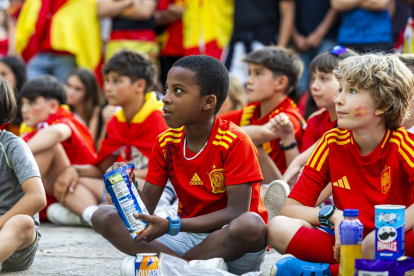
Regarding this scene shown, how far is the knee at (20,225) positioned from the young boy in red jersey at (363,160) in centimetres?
123

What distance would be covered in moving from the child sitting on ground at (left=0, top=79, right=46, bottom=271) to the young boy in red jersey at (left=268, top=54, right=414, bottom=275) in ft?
4.10

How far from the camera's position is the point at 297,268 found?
3146 millimetres

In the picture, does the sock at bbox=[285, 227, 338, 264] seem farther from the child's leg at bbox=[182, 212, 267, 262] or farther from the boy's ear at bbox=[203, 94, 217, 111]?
the boy's ear at bbox=[203, 94, 217, 111]

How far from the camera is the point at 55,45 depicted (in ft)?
25.1

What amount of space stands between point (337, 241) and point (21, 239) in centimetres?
158

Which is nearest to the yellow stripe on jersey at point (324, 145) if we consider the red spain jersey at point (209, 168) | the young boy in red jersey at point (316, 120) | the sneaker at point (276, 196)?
the red spain jersey at point (209, 168)

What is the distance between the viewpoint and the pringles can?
2811 millimetres

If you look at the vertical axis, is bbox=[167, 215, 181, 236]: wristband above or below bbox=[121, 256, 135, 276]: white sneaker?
above

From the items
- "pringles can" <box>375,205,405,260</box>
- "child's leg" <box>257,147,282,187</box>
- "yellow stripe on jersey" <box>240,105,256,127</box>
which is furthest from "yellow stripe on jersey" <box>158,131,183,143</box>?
"yellow stripe on jersey" <box>240,105,256,127</box>

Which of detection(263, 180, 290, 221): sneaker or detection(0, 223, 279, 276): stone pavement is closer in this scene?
detection(0, 223, 279, 276): stone pavement

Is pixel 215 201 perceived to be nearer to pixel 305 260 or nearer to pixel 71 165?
pixel 305 260

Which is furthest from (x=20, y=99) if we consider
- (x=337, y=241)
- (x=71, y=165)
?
(x=337, y=241)

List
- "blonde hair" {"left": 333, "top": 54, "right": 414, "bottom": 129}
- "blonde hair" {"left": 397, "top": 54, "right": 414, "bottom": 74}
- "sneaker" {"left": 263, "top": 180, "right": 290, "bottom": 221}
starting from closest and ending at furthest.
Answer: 1. "blonde hair" {"left": 333, "top": 54, "right": 414, "bottom": 129}
2. "blonde hair" {"left": 397, "top": 54, "right": 414, "bottom": 74}
3. "sneaker" {"left": 263, "top": 180, "right": 290, "bottom": 221}

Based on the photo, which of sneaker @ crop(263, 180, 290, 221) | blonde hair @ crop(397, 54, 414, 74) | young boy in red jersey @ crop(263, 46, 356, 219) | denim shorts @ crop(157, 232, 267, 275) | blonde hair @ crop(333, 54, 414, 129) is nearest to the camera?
blonde hair @ crop(333, 54, 414, 129)
